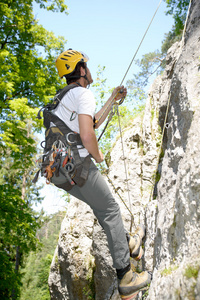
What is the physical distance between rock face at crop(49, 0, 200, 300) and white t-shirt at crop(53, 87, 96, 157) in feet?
3.40

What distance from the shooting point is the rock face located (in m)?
2.01

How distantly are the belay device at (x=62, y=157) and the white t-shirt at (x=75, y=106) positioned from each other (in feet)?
0.16

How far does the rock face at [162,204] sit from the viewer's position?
2.01 m

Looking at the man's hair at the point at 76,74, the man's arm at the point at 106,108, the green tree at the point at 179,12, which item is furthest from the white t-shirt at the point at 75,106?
the green tree at the point at 179,12

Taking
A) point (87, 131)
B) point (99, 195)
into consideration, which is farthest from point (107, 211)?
point (87, 131)

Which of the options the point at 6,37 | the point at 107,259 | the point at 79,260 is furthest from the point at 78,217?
the point at 6,37

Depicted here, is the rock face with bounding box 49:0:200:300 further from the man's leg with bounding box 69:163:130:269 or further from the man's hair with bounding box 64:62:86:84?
the man's hair with bounding box 64:62:86:84

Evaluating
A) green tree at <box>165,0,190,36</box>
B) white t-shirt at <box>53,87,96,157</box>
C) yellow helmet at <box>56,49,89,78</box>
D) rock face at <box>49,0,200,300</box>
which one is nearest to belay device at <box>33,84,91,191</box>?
white t-shirt at <box>53,87,96,157</box>

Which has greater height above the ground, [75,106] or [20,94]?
[20,94]

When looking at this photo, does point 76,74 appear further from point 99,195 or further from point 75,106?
point 99,195

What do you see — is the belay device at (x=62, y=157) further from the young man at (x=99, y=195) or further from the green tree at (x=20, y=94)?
the green tree at (x=20, y=94)

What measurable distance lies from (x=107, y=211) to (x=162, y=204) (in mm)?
630

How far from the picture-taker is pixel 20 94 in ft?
35.8

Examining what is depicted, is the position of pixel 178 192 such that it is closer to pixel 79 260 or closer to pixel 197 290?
pixel 197 290
